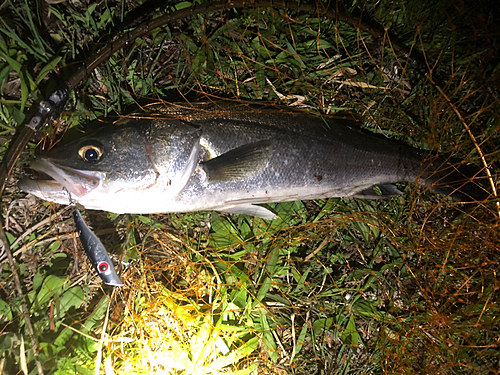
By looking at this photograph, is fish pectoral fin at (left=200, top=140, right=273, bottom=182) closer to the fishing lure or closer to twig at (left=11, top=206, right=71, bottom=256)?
the fishing lure

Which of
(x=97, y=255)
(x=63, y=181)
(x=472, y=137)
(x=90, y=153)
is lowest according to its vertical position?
(x=97, y=255)

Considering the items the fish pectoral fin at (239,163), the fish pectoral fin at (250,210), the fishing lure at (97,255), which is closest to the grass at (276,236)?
the fish pectoral fin at (250,210)

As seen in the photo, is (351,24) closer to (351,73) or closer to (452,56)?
(351,73)

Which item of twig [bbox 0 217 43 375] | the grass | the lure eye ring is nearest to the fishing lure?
the lure eye ring

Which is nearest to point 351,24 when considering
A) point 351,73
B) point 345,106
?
point 351,73

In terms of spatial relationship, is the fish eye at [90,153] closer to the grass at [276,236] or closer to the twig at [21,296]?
the grass at [276,236]

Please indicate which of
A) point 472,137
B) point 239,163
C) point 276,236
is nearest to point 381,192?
point 472,137

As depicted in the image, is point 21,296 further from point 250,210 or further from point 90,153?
point 250,210
